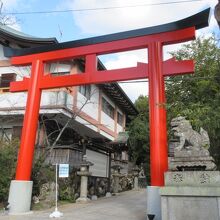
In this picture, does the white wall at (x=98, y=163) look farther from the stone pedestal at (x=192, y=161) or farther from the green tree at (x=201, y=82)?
the stone pedestal at (x=192, y=161)

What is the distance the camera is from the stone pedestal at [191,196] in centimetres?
852

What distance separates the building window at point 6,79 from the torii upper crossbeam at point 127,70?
509 centimetres

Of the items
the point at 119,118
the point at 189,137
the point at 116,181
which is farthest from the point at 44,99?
the point at 119,118

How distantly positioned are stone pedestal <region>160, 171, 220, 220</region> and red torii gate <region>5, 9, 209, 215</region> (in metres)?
1.78

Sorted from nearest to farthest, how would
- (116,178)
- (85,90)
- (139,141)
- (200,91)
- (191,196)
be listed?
(191,196)
(200,91)
(85,90)
(116,178)
(139,141)

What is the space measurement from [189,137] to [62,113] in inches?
361

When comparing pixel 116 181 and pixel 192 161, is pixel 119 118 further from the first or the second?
pixel 192 161

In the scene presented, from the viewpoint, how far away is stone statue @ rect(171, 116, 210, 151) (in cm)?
943

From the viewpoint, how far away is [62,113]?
17.4 metres

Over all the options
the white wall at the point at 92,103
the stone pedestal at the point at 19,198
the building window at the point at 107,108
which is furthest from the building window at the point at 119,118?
the stone pedestal at the point at 19,198

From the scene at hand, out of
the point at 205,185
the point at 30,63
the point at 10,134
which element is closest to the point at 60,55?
the point at 30,63

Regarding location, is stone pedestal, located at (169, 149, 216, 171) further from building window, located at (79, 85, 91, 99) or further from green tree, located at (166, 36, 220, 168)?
building window, located at (79, 85, 91, 99)

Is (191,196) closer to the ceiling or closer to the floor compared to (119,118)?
closer to the floor

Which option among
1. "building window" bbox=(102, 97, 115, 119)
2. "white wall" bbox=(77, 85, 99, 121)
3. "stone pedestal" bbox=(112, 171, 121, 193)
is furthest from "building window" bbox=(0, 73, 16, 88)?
"stone pedestal" bbox=(112, 171, 121, 193)
